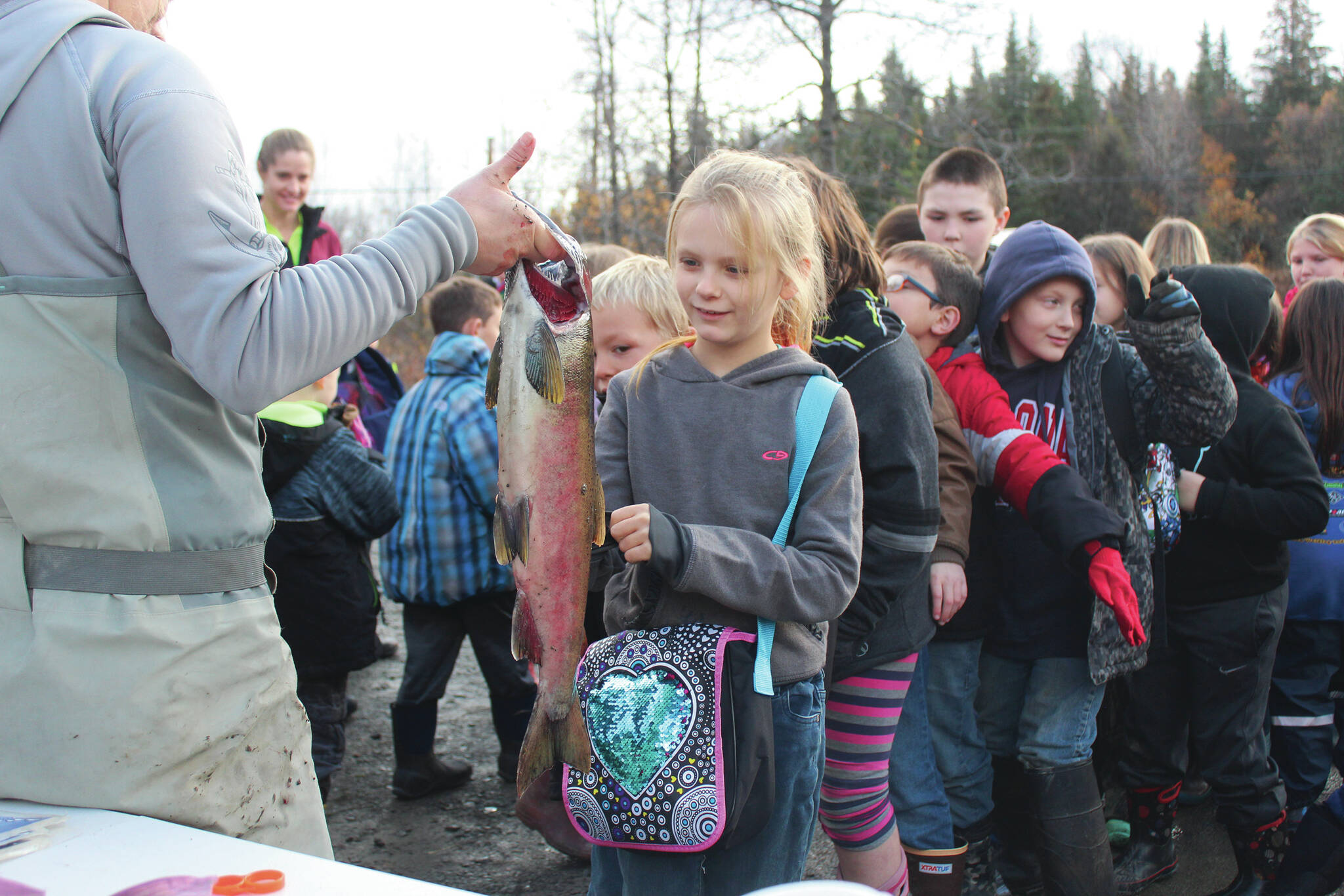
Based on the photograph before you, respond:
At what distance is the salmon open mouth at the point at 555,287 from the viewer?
1.86 m

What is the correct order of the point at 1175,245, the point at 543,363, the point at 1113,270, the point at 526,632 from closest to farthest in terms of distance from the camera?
the point at 543,363, the point at 526,632, the point at 1113,270, the point at 1175,245

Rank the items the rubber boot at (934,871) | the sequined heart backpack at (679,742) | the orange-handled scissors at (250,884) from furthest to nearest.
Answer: the rubber boot at (934,871), the sequined heart backpack at (679,742), the orange-handled scissors at (250,884)

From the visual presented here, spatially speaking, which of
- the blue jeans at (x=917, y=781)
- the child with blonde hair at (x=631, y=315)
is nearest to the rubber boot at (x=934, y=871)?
the blue jeans at (x=917, y=781)

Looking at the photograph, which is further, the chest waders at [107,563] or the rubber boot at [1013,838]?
the rubber boot at [1013,838]

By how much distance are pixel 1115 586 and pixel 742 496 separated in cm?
142

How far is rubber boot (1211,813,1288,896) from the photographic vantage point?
3508 mm

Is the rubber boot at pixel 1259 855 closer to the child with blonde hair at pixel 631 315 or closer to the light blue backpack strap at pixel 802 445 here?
the light blue backpack strap at pixel 802 445

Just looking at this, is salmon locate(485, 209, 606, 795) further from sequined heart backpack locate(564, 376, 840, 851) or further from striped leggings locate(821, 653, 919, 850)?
striped leggings locate(821, 653, 919, 850)

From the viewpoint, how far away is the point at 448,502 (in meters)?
4.43

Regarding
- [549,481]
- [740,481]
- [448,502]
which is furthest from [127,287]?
[448,502]

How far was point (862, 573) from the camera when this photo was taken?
270 centimetres

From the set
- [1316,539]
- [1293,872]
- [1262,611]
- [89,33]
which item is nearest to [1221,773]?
[1293,872]

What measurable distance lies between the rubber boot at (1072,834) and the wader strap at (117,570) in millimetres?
2723

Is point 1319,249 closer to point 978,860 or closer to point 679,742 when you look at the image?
point 978,860
